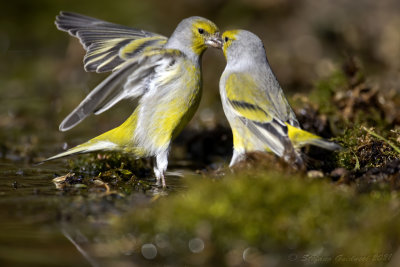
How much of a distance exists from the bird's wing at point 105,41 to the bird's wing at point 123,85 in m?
0.49

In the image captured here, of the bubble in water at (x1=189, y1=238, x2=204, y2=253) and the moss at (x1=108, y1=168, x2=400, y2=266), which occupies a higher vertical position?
the moss at (x1=108, y1=168, x2=400, y2=266)

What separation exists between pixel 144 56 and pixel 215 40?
4.45 feet

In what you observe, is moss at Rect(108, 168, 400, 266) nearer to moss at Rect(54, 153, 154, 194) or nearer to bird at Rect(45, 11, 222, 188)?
moss at Rect(54, 153, 154, 194)

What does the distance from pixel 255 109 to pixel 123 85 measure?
137 cm

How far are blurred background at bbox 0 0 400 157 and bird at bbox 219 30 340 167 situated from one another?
70.4 inches

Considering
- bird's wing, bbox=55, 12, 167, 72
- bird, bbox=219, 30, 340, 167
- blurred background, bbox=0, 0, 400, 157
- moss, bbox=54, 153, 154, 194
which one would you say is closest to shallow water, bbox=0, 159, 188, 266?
moss, bbox=54, 153, 154, 194

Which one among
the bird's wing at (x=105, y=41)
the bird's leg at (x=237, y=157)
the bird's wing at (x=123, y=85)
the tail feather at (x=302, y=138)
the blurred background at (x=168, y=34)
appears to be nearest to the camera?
the tail feather at (x=302, y=138)

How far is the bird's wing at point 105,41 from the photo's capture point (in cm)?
602

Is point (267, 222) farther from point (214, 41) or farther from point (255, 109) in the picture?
point (214, 41)

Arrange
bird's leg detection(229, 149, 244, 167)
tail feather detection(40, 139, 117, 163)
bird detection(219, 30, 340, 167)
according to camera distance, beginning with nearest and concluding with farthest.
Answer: bird detection(219, 30, 340, 167) → bird's leg detection(229, 149, 244, 167) → tail feather detection(40, 139, 117, 163)

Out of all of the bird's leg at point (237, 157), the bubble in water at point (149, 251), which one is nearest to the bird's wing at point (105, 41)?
the bird's leg at point (237, 157)

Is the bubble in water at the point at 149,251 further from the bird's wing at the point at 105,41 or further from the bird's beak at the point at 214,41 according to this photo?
the bird's beak at the point at 214,41

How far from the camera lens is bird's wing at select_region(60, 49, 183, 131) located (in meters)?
4.91

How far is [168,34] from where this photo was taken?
40.4 ft
